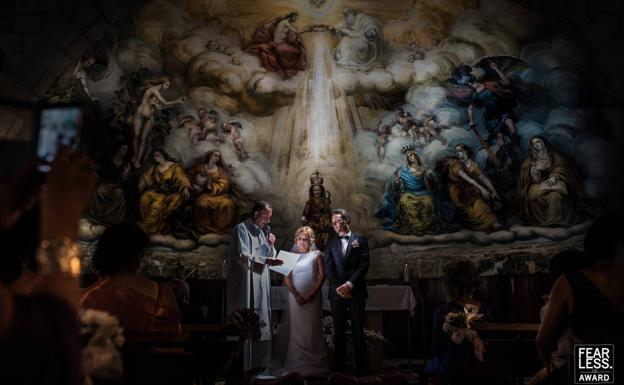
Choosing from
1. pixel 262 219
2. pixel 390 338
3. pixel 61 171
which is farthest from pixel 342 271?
pixel 61 171

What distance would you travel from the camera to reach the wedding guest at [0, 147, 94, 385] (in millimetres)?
1601

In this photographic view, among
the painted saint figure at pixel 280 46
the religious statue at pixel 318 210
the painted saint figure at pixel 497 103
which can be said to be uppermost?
the painted saint figure at pixel 280 46

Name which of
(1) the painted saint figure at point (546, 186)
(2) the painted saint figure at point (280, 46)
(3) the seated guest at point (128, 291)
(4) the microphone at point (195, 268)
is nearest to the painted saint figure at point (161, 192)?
(4) the microphone at point (195, 268)

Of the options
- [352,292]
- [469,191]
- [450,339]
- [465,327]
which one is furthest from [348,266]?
[469,191]

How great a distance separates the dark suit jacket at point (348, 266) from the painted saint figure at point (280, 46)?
5200 mm

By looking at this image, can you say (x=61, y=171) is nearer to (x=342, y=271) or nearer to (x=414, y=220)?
(x=342, y=271)

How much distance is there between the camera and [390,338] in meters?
11.4

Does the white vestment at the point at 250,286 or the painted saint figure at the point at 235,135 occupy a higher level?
the painted saint figure at the point at 235,135

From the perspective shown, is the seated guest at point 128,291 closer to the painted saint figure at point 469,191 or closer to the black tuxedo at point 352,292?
the black tuxedo at point 352,292

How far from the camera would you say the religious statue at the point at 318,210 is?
458 inches

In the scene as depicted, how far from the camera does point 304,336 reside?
303 inches

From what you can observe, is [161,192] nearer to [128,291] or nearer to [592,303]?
[128,291]

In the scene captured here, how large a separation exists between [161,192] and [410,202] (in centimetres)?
486

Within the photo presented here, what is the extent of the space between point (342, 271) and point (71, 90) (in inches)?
245
